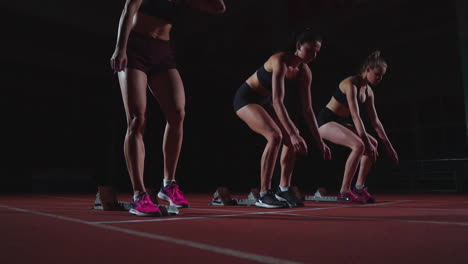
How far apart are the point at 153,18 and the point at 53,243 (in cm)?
145

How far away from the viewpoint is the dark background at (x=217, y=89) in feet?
26.2

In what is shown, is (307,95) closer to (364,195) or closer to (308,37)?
(308,37)

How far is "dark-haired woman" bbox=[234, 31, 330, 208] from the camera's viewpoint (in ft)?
9.20

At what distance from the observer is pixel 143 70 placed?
2277 mm

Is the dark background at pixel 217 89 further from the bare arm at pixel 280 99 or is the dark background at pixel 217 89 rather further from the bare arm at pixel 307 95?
the bare arm at pixel 280 99

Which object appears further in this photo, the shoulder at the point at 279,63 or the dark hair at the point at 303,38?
the dark hair at the point at 303,38

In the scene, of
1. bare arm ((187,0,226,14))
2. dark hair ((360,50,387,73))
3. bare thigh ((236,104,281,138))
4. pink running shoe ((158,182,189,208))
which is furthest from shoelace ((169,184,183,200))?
dark hair ((360,50,387,73))

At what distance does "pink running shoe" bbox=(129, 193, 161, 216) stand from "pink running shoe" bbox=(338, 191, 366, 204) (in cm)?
207

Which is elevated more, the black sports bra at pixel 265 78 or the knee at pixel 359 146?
the black sports bra at pixel 265 78

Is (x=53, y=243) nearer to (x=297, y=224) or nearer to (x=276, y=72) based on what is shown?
(x=297, y=224)

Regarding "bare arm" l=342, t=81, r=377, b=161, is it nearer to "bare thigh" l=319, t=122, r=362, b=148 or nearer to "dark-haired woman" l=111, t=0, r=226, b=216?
"bare thigh" l=319, t=122, r=362, b=148

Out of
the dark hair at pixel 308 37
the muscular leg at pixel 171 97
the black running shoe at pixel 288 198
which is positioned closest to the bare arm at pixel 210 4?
the muscular leg at pixel 171 97

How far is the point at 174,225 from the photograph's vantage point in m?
1.73

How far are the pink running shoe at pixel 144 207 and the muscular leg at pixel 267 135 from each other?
1.07 meters
